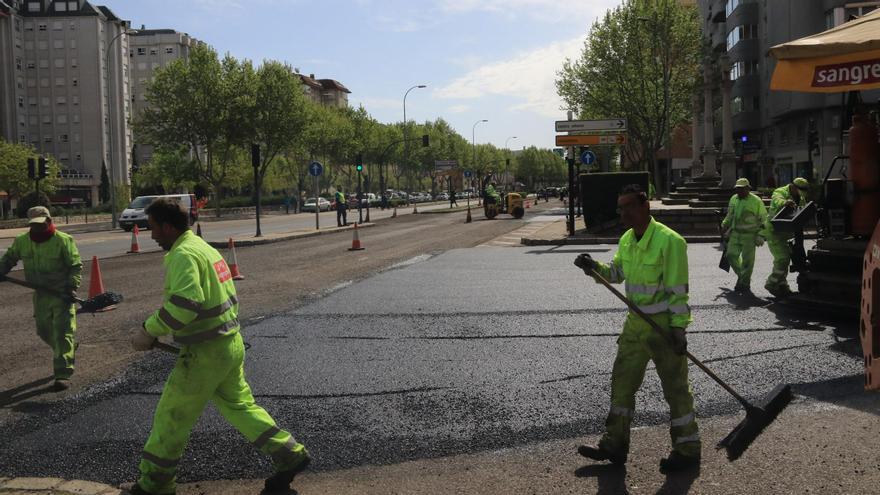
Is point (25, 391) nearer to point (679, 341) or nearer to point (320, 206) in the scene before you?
point (679, 341)

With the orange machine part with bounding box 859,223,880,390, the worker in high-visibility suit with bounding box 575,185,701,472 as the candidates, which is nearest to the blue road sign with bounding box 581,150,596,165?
the worker in high-visibility suit with bounding box 575,185,701,472

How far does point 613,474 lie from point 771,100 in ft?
160

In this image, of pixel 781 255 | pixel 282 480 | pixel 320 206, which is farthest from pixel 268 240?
pixel 320 206

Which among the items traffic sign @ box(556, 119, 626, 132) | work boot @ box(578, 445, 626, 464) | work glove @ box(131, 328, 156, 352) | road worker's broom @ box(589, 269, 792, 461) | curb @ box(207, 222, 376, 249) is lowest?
work boot @ box(578, 445, 626, 464)

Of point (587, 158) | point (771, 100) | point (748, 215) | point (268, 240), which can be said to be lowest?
point (268, 240)

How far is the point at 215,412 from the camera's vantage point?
5.45m

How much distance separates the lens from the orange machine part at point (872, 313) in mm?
2570

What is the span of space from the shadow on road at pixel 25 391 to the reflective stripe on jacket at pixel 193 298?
2.94 metres

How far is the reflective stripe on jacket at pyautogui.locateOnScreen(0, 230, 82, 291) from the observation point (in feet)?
21.4

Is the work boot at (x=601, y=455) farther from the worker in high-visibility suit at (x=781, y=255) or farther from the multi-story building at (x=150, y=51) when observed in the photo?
the multi-story building at (x=150, y=51)

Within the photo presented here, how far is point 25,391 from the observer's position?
6180 mm

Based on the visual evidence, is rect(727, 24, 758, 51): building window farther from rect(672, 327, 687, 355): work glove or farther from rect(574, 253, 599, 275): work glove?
rect(672, 327, 687, 355): work glove

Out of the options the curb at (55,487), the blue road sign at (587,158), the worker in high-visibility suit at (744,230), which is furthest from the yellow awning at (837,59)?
the blue road sign at (587,158)

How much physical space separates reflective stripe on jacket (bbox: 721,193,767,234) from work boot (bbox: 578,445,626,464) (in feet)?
21.8
